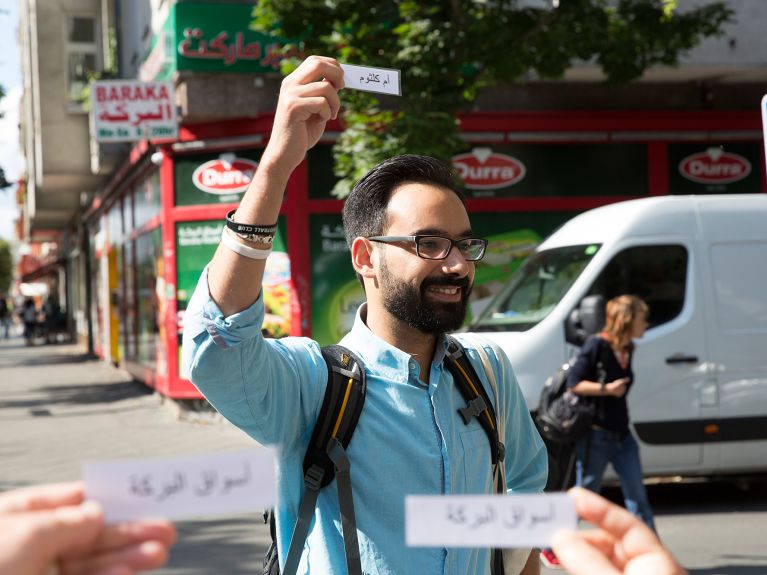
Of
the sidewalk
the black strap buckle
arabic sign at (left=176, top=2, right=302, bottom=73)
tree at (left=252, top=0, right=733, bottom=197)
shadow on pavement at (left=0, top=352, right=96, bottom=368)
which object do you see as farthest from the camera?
shadow on pavement at (left=0, top=352, right=96, bottom=368)

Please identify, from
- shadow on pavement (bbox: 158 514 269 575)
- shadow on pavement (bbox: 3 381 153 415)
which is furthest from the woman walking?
shadow on pavement (bbox: 3 381 153 415)

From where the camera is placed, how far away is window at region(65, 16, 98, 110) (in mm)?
20609

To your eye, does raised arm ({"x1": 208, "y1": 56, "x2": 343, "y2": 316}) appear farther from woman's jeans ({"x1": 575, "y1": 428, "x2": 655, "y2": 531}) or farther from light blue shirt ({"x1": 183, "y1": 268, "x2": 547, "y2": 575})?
woman's jeans ({"x1": 575, "y1": 428, "x2": 655, "y2": 531})

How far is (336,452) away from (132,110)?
12095 millimetres

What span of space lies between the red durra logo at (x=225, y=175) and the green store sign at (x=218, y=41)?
1165 mm

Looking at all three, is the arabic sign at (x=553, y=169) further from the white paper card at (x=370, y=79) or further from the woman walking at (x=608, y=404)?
the white paper card at (x=370, y=79)

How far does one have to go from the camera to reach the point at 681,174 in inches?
572

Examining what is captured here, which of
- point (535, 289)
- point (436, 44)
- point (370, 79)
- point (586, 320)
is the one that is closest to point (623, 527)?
point (370, 79)

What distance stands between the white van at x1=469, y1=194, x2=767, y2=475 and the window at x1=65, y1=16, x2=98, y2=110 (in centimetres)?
1428

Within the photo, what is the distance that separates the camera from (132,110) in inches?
538

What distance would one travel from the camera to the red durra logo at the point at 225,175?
13719mm

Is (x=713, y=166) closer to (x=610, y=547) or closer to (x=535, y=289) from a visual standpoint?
(x=535, y=289)

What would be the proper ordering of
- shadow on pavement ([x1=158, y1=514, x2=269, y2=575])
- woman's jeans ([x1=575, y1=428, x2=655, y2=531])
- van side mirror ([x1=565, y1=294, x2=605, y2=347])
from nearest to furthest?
1. shadow on pavement ([x1=158, y1=514, x2=269, y2=575])
2. woman's jeans ([x1=575, y1=428, x2=655, y2=531])
3. van side mirror ([x1=565, y1=294, x2=605, y2=347])

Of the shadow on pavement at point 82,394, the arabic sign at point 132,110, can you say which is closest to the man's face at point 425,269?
the arabic sign at point 132,110
